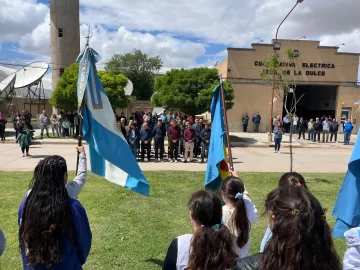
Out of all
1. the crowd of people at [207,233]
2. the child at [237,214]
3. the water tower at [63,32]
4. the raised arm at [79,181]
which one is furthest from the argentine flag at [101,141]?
the water tower at [63,32]

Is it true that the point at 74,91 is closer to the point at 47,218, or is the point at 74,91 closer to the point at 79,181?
the point at 79,181

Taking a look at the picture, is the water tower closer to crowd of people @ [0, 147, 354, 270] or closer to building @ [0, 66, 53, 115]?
building @ [0, 66, 53, 115]

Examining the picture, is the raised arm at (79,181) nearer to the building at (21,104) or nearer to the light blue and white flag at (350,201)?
the light blue and white flag at (350,201)

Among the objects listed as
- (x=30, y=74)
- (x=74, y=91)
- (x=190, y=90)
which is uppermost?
(x=30, y=74)

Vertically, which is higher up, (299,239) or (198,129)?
(299,239)

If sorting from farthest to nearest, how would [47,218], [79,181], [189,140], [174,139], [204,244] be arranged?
[189,140] < [174,139] < [79,181] < [47,218] < [204,244]

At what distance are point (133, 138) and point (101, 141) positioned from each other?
842cm

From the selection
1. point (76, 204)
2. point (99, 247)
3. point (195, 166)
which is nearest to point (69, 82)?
point (195, 166)

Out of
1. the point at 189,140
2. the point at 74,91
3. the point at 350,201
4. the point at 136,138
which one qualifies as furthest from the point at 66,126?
the point at 350,201

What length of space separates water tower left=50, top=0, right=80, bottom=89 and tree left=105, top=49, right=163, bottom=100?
77.4ft

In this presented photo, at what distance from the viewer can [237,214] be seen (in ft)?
10.0

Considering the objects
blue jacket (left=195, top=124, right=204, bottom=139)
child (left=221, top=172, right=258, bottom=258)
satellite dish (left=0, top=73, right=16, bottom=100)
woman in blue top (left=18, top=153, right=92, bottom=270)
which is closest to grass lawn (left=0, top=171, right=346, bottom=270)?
child (left=221, top=172, right=258, bottom=258)

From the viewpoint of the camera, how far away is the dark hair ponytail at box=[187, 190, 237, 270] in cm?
218

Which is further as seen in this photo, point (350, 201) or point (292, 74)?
point (292, 74)
